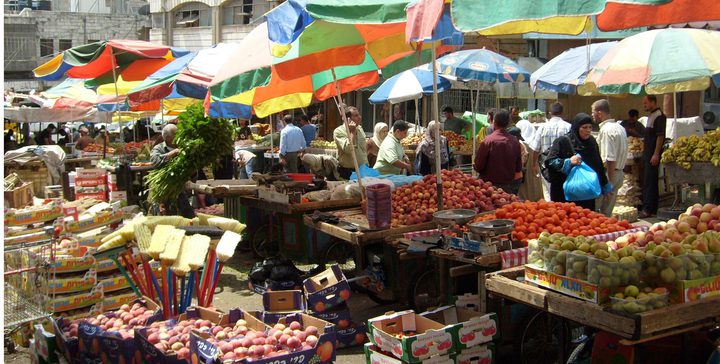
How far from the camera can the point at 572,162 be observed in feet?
29.7

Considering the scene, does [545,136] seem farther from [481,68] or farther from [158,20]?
[158,20]

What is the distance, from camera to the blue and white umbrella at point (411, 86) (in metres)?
14.9

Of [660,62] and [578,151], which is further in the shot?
[660,62]

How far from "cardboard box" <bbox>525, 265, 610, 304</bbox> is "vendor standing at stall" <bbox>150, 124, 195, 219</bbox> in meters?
7.31

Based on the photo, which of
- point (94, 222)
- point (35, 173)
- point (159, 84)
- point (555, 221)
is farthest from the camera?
point (35, 173)

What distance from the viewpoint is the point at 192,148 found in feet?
36.3

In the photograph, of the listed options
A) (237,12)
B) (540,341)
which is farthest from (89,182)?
(237,12)

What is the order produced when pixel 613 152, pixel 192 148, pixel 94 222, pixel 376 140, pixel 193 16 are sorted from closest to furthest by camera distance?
pixel 94 222 < pixel 613 152 < pixel 192 148 < pixel 376 140 < pixel 193 16

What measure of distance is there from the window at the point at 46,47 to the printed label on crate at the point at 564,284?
153 feet

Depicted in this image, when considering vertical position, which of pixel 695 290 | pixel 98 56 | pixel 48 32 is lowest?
pixel 695 290

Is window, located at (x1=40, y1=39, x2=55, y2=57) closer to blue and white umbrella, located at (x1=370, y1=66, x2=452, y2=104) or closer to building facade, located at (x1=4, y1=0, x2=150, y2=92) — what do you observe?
building facade, located at (x1=4, y1=0, x2=150, y2=92)

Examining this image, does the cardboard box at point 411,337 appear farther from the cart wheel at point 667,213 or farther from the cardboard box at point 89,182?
the cardboard box at point 89,182

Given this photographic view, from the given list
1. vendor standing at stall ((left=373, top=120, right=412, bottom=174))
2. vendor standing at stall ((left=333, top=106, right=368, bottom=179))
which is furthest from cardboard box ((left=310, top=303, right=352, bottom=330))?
vendor standing at stall ((left=333, top=106, right=368, bottom=179))

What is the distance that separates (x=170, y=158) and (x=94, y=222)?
3527 mm
